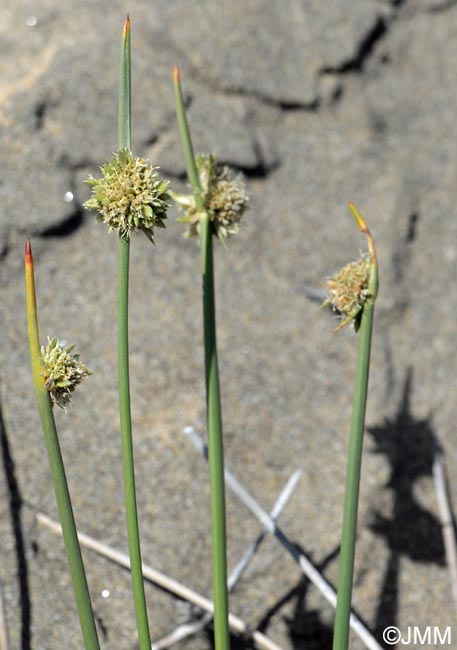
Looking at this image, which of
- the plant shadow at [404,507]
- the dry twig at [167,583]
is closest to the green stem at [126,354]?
the dry twig at [167,583]

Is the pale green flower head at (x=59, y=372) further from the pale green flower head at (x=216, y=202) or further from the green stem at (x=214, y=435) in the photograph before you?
the pale green flower head at (x=216, y=202)

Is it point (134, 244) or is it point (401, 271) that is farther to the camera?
point (401, 271)

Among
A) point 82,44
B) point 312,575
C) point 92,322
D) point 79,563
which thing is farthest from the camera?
point 82,44

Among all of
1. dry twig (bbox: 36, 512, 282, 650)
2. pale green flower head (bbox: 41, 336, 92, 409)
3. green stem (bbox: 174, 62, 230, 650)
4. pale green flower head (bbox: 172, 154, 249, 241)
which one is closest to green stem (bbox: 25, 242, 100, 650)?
pale green flower head (bbox: 41, 336, 92, 409)

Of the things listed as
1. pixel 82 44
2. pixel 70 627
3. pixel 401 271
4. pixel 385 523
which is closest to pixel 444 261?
pixel 401 271

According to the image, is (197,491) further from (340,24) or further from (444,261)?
(340,24)
